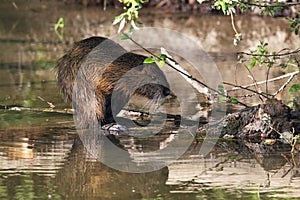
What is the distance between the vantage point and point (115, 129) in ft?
20.2

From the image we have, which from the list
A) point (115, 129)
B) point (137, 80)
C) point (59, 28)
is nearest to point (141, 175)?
point (115, 129)

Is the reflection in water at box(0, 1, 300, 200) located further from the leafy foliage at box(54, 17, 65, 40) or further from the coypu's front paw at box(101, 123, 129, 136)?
the leafy foliage at box(54, 17, 65, 40)

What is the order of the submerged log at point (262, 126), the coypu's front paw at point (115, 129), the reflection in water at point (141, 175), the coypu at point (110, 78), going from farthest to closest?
the coypu at point (110, 78) < the coypu's front paw at point (115, 129) < the submerged log at point (262, 126) < the reflection in water at point (141, 175)

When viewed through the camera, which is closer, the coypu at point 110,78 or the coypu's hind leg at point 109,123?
the coypu's hind leg at point 109,123

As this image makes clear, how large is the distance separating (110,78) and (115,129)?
488 millimetres

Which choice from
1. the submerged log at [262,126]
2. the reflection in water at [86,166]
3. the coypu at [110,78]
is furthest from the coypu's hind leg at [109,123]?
the submerged log at [262,126]

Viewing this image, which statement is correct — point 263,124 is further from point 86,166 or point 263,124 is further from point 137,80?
point 86,166

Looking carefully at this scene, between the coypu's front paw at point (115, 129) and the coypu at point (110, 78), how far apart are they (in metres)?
0.08

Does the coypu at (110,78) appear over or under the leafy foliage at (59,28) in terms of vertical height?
under

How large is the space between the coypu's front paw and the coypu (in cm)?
8

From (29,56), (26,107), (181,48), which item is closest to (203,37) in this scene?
(181,48)

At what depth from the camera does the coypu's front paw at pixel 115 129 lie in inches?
240

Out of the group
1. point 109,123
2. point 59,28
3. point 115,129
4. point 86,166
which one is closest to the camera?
point 86,166

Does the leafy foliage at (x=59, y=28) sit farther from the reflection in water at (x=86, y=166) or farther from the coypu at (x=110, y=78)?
the coypu at (x=110, y=78)
